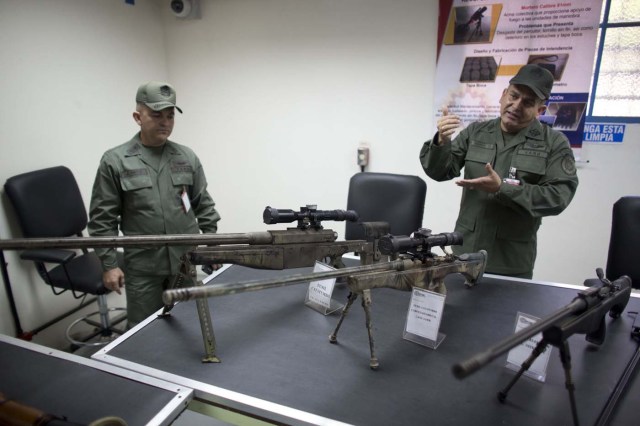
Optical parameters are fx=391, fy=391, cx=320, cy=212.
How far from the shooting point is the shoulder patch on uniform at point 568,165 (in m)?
1.95

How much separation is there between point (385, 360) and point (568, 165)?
139cm

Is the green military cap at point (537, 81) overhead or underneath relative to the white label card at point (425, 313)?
overhead

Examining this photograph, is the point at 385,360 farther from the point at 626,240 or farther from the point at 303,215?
the point at 626,240

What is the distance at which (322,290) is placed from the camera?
5.69 feet

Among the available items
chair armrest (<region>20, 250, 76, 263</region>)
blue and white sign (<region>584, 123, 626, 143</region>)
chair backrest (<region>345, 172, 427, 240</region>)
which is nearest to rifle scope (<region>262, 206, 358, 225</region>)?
chair backrest (<region>345, 172, 427, 240</region>)

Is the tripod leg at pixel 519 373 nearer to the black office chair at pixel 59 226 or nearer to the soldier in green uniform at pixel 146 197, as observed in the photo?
the soldier in green uniform at pixel 146 197

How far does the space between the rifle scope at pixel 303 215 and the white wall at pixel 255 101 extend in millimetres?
1830

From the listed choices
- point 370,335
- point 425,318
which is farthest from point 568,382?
point 370,335

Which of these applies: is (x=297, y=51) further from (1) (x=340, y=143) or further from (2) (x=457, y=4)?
(2) (x=457, y=4)

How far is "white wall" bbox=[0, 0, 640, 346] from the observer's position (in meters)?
2.83

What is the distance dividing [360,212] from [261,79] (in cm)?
190

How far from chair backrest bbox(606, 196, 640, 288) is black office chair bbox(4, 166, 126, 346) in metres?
3.13

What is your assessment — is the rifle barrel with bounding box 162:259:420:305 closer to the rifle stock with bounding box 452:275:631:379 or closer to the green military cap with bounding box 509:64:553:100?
the rifle stock with bounding box 452:275:631:379

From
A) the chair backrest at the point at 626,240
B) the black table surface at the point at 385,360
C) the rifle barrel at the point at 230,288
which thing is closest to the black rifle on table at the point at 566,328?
the black table surface at the point at 385,360
